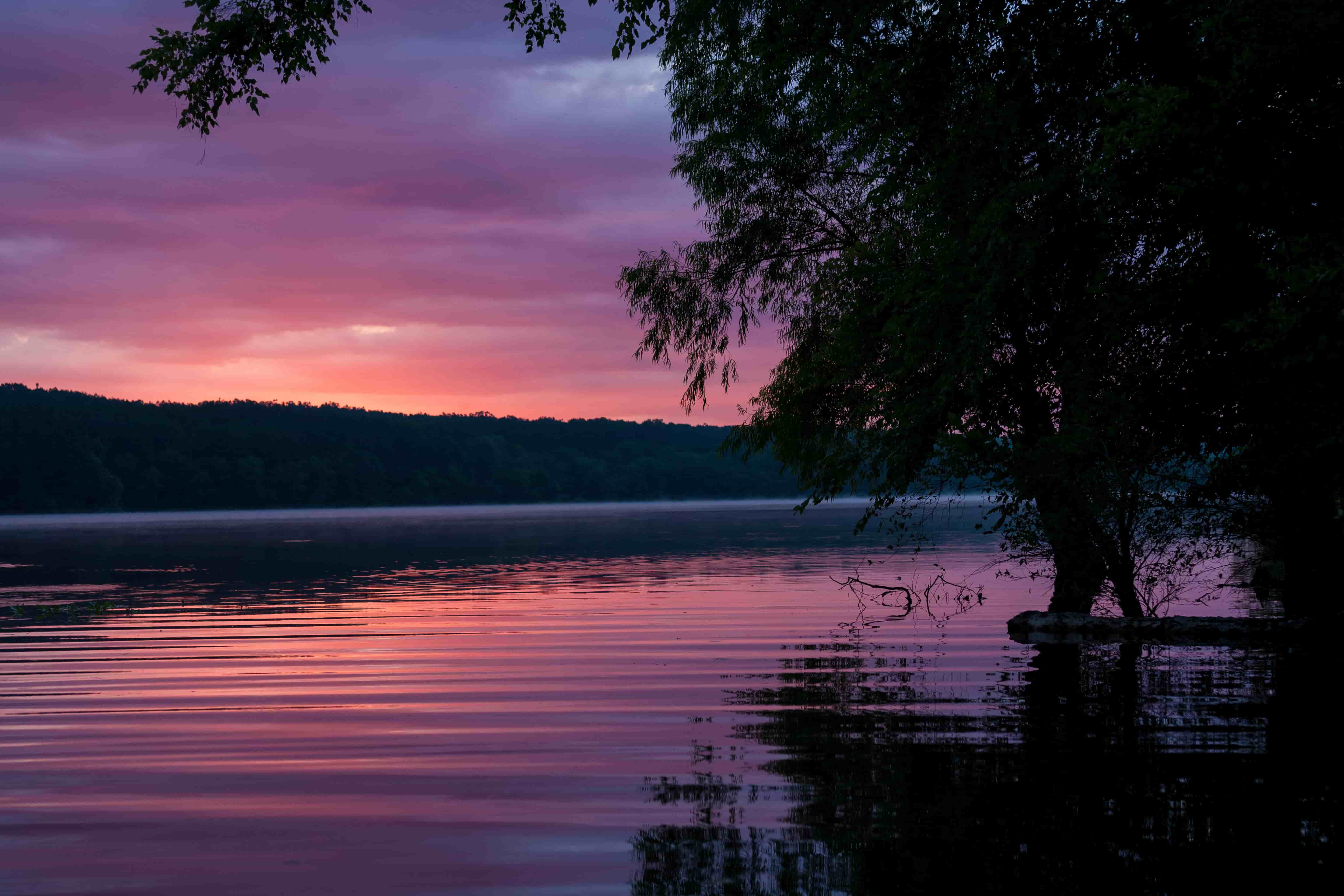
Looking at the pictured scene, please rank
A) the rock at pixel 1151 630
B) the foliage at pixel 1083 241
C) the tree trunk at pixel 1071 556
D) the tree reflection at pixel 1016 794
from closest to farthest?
1. the tree reflection at pixel 1016 794
2. the foliage at pixel 1083 241
3. the rock at pixel 1151 630
4. the tree trunk at pixel 1071 556

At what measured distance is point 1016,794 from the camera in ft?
27.0

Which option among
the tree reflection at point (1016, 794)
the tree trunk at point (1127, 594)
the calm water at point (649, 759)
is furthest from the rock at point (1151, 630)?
the tree reflection at point (1016, 794)

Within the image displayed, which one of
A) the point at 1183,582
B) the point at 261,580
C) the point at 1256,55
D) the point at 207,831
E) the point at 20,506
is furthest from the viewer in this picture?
the point at 20,506

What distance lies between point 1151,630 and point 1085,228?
22.2 feet

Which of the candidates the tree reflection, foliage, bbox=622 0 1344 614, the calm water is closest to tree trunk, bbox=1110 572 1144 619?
foliage, bbox=622 0 1344 614

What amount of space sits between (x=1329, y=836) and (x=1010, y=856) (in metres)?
2.06

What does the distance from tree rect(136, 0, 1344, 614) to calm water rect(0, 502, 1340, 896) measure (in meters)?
2.72

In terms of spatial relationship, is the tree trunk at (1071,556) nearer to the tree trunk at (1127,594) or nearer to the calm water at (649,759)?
the tree trunk at (1127,594)

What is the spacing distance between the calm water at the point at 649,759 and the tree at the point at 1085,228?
2718mm

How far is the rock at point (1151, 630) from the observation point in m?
16.5

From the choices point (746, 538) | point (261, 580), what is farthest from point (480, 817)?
point (746, 538)

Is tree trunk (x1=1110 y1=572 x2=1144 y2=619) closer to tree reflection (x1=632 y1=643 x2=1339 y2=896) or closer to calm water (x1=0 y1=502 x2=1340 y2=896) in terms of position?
calm water (x1=0 y1=502 x2=1340 y2=896)

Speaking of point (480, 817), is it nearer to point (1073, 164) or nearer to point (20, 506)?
point (1073, 164)

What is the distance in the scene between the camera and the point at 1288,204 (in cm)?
1158
